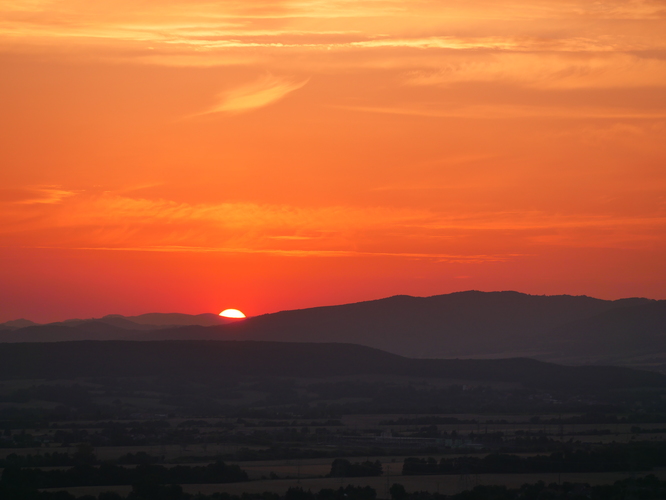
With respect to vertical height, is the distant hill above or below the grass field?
above

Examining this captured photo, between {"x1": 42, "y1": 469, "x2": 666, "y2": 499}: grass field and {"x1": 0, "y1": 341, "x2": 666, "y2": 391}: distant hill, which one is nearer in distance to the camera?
{"x1": 42, "y1": 469, "x2": 666, "y2": 499}: grass field

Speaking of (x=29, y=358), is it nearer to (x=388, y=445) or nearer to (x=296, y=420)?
(x=296, y=420)

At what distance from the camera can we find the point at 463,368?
146 meters

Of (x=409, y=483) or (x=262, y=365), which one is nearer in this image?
(x=409, y=483)

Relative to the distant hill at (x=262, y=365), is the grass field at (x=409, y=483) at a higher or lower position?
lower

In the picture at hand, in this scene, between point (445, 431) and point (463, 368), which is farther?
point (463, 368)

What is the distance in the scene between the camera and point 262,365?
13975 centimetres

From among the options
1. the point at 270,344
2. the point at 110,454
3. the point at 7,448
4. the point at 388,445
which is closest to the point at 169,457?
the point at 110,454

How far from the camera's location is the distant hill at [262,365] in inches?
5049

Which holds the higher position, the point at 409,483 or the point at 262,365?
the point at 262,365

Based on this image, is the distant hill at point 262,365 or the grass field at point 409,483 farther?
the distant hill at point 262,365

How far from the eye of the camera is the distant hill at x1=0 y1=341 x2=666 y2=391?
421 ft

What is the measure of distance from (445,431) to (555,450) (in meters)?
19.5

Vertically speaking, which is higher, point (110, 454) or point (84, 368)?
point (84, 368)
